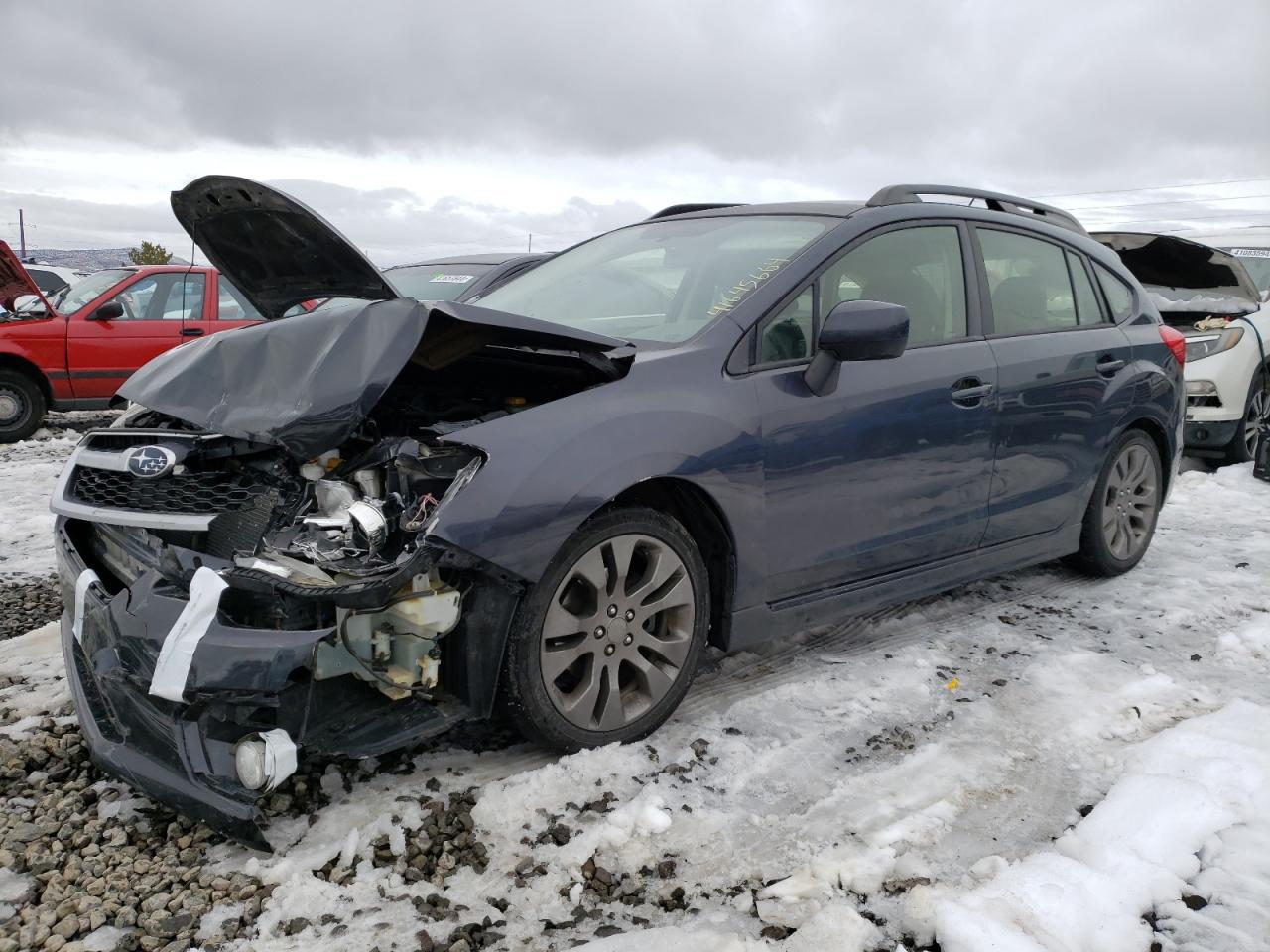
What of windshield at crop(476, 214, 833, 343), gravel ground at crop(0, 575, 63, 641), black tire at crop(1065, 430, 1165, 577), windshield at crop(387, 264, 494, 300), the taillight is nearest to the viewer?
windshield at crop(476, 214, 833, 343)

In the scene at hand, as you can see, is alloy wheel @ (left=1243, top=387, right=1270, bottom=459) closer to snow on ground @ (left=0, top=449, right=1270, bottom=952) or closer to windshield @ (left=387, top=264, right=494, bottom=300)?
snow on ground @ (left=0, top=449, right=1270, bottom=952)

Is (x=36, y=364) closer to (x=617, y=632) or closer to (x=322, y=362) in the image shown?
(x=322, y=362)

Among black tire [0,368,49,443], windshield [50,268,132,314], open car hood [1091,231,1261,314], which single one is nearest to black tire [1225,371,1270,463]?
open car hood [1091,231,1261,314]

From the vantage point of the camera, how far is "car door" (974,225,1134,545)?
391 cm

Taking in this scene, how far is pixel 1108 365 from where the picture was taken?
4367 mm

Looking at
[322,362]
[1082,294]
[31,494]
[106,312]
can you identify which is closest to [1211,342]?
[1082,294]

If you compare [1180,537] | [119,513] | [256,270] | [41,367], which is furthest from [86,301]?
[1180,537]

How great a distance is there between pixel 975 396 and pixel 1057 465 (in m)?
0.73

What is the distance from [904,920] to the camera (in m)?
2.18

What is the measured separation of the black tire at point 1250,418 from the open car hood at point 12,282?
9.73m

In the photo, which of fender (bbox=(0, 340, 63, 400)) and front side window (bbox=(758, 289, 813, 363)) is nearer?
front side window (bbox=(758, 289, 813, 363))

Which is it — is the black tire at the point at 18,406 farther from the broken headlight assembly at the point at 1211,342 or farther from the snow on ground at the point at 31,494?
the broken headlight assembly at the point at 1211,342

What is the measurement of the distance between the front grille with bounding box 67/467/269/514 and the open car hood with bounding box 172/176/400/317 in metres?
0.76

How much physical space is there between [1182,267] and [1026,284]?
5.15 metres
